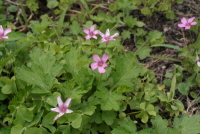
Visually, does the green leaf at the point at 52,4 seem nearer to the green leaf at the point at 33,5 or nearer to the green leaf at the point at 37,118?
the green leaf at the point at 33,5

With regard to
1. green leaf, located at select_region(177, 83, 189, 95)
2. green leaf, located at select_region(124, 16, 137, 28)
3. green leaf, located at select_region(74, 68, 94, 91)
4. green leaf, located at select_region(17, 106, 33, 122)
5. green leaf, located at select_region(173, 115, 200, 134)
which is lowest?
green leaf, located at select_region(173, 115, 200, 134)

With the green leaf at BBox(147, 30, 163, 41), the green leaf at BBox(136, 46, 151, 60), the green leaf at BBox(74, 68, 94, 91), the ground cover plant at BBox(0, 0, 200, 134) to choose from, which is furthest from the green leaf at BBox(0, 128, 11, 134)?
the green leaf at BBox(147, 30, 163, 41)

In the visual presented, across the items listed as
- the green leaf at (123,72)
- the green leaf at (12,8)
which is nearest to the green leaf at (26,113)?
the green leaf at (123,72)

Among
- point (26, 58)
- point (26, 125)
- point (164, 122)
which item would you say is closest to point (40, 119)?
point (26, 125)

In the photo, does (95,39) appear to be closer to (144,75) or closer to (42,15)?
(144,75)

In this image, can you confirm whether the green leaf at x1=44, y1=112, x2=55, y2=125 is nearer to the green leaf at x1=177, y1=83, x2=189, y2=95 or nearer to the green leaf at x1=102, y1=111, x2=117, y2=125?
the green leaf at x1=102, y1=111, x2=117, y2=125

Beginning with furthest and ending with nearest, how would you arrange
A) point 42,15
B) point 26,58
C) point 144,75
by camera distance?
point 42,15 → point 144,75 → point 26,58
